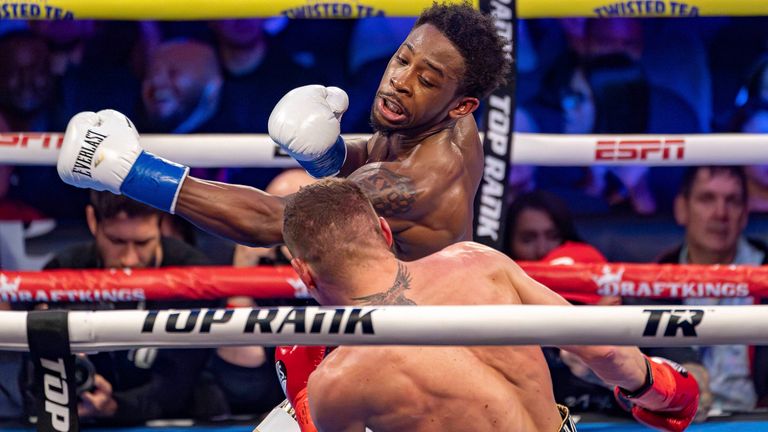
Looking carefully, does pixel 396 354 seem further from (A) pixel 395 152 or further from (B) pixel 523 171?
(B) pixel 523 171

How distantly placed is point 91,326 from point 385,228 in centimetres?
60

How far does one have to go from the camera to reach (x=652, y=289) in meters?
3.54

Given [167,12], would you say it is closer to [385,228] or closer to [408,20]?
[408,20]

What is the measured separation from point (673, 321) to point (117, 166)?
136cm

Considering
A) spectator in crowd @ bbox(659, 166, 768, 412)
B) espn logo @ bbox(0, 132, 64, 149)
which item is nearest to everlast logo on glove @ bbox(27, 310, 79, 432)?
espn logo @ bbox(0, 132, 64, 149)

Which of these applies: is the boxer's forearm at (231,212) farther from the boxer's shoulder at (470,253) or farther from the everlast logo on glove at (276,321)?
the everlast logo on glove at (276,321)

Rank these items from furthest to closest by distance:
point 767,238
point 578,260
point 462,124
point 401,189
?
1. point 767,238
2. point 578,260
3. point 462,124
4. point 401,189

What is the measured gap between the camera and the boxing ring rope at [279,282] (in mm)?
3496

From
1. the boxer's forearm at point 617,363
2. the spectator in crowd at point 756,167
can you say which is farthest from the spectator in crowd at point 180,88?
the boxer's forearm at point 617,363

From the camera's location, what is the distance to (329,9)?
374cm

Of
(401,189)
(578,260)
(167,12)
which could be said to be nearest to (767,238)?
(578,260)

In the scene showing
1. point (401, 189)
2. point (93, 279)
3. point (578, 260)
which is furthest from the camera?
point (578, 260)

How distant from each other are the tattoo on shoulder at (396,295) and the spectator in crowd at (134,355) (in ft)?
6.14

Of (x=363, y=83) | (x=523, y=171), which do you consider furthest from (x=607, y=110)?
(x=363, y=83)
